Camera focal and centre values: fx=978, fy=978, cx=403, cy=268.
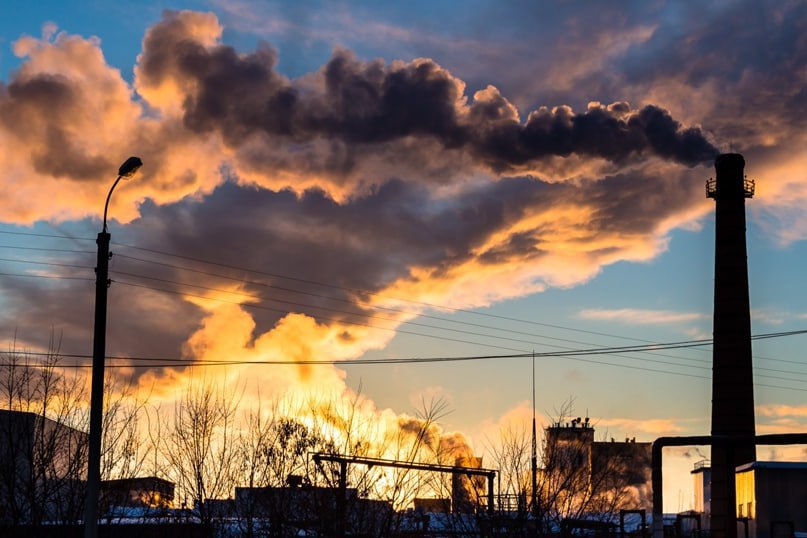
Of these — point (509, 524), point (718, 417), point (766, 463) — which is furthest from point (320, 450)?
point (718, 417)

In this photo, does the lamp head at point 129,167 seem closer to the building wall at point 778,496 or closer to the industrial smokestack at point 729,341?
the building wall at point 778,496

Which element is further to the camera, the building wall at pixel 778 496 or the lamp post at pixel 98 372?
the building wall at pixel 778 496

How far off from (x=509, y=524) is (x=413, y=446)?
9.29 ft

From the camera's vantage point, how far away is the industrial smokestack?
44531 millimetres

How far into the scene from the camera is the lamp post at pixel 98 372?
15.1 m

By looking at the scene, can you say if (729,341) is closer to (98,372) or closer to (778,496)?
(778,496)

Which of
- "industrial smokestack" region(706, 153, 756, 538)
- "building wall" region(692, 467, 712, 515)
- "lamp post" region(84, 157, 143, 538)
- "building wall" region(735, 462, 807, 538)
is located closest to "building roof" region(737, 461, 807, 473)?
"building wall" region(735, 462, 807, 538)

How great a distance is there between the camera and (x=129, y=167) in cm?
1559

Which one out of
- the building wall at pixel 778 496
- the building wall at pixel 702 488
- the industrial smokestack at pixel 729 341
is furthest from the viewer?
the building wall at pixel 702 488

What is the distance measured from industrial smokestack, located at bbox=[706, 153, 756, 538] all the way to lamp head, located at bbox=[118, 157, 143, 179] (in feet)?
114

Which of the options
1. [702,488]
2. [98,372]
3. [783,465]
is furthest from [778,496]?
[98,372]

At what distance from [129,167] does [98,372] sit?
338cm

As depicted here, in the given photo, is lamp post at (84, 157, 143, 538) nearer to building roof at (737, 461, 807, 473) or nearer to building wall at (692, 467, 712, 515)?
building roof at (737, 461, 807, 473)

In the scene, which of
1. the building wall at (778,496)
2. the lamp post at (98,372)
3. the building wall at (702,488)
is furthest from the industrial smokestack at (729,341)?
the lamp post at (98,372)
